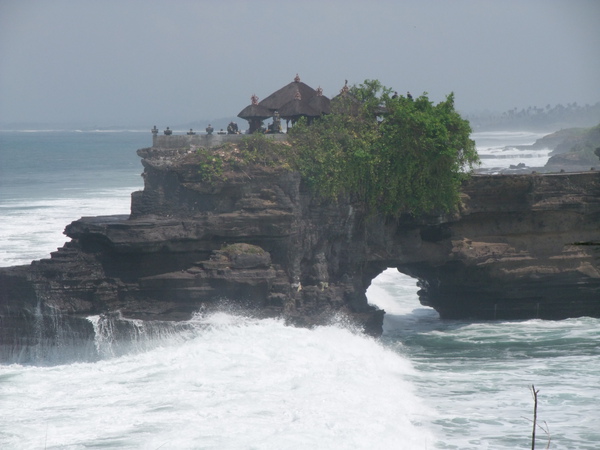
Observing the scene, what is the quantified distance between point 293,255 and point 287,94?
242 inches

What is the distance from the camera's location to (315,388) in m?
21.3

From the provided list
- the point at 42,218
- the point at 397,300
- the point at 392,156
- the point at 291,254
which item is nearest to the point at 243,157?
the point at 291,254

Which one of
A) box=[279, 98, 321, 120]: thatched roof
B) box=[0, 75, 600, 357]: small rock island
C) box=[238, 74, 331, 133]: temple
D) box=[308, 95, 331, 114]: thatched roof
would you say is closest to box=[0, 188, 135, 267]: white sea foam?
box=[0, 75, 600, 357]: small rock island

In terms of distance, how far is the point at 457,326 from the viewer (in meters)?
28.8

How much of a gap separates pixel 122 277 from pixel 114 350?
218cm

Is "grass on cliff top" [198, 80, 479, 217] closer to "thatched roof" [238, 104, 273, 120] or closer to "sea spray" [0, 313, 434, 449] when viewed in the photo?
"thatched roof" [238, 104, 273, 120]

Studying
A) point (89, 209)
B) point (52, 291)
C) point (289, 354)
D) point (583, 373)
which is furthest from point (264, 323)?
point (89, 209)

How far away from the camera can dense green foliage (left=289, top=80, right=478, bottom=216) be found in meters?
26.2

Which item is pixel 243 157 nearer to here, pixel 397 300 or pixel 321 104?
pixel 321 104

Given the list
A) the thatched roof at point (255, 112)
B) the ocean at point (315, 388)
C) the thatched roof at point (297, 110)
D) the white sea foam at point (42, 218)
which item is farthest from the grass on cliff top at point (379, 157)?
the white sea foam at point (42, 218)

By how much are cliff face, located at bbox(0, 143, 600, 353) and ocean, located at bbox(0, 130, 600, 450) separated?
0.78 metres

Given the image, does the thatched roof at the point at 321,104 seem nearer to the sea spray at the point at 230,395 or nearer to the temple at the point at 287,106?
the temple at the point at 287,106

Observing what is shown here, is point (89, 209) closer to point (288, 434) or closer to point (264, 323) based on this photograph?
point (264, 323)

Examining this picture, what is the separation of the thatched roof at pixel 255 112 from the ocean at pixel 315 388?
7371mm
